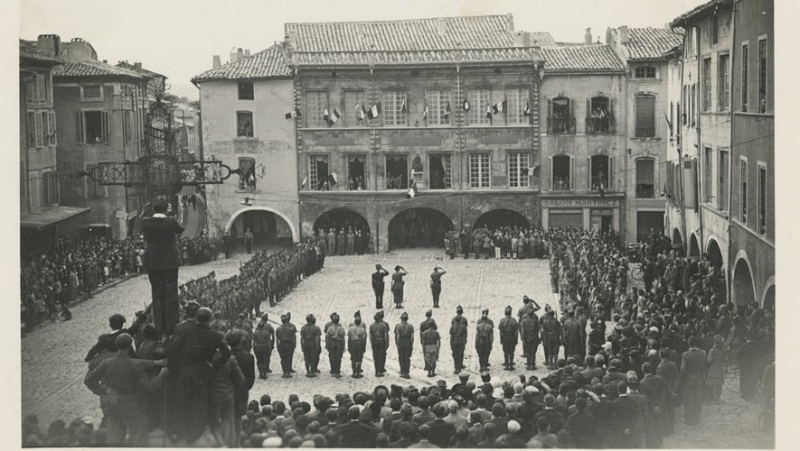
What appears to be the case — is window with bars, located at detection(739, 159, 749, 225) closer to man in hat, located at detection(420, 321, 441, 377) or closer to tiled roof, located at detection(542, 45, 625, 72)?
man in hat, located at detection(420, 321, 441, 377)

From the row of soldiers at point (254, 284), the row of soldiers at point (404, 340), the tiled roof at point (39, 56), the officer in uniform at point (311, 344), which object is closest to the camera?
the row of soldiers at point (404, 340)

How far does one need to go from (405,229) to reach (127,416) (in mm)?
39264

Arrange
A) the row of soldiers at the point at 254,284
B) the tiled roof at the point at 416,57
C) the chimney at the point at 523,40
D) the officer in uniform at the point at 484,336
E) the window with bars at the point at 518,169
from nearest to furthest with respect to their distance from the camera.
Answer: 1. the officer in uniform at the point at 484,336
2. the row of soldiers at the point at 254,284
3. the tiled roof at the point at 416,57
4. the chimney at the point at 523,40
5. the window with bars at the point at 518,169

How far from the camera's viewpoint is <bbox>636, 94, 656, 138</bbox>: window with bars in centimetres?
5319

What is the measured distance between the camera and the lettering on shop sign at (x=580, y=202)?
53.5m

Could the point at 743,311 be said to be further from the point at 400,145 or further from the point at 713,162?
the point at 400,145

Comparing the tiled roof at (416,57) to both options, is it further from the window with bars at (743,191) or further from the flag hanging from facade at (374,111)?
the window with bars at (743,191)

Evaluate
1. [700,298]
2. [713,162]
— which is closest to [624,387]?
[700,298]

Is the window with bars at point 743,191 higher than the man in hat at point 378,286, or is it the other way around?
the window with bars at point 743,191

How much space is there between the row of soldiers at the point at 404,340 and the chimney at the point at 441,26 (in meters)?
29.9

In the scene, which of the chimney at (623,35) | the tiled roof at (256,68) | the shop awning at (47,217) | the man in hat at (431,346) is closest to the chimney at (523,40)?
the chimney at (623,35)

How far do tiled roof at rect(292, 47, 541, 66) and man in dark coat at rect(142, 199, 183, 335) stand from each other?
115 feet

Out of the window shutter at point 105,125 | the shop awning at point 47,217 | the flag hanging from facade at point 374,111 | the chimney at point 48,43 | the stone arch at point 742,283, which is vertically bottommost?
the stone arch at point 742,283

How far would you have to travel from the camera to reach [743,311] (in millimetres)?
24969
